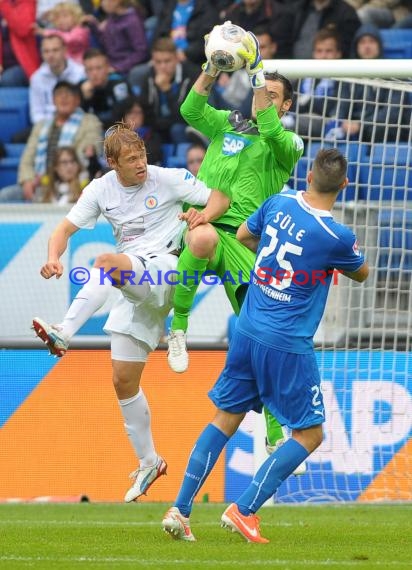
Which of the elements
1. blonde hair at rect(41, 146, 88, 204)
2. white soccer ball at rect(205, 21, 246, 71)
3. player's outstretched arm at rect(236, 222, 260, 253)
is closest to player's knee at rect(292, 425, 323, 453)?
player's outstretched arm at rect(236, 222, 260, 253)

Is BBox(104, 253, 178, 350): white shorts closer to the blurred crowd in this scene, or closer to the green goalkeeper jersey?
the green goalkeeper jersey

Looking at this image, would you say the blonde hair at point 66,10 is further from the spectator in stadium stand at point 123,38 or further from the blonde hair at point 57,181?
the blonde hair at point 57,181

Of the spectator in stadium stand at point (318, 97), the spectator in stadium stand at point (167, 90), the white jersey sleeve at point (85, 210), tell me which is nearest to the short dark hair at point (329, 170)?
the white jersey sleeve at point (85, 210)

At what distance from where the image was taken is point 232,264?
8633mm

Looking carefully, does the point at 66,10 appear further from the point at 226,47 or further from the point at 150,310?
the point at 226,47

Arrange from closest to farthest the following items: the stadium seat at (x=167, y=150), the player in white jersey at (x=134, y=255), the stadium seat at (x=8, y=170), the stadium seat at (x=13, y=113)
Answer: the player in white jersey at (x=134, y=255), the stadium seat at (x=167, y=150), the stadium seat at (x=8, y=170), the stadium seat at (x=13, y=113)

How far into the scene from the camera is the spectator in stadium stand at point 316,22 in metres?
15.6

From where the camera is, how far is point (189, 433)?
1152 cm

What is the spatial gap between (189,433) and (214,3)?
739 cm

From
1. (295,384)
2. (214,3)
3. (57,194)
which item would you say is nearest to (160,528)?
(295,384)

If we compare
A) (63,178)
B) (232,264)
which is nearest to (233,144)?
(232,264)

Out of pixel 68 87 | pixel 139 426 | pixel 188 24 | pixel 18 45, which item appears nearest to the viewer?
pixel 139 426

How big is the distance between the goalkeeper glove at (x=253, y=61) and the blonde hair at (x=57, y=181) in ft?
24.0

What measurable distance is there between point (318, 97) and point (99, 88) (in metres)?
5.95
